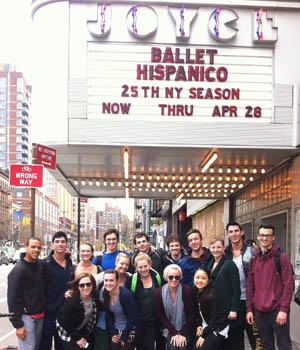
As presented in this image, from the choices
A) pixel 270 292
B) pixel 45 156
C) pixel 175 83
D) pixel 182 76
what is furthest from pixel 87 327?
pixel 182 76

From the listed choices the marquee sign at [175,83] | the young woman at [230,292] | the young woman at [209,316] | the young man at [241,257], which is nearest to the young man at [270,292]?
the young woman at [230,292]

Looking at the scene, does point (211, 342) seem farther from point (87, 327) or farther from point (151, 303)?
point (87, 327)

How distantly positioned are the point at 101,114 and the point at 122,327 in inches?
241

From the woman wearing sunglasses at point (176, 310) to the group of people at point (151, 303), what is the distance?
1cm

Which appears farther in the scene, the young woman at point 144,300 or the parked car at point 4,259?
the parked car at point 4,259

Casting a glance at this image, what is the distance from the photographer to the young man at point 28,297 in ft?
22.3

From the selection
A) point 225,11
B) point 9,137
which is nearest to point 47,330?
point 225,11

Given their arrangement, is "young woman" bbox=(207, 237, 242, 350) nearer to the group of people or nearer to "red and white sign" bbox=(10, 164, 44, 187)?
the group of people

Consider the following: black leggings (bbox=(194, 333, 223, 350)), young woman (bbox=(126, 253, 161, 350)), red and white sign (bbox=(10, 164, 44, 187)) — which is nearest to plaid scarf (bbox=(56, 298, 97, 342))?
young woman (bbox=(126, 253, 161, 350))

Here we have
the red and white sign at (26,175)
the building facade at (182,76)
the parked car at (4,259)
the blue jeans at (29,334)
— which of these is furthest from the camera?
the parked car at (4,259)

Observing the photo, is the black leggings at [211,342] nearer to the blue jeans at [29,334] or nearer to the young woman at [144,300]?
the young woman at [144,300]

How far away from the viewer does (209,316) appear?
680 centimetres

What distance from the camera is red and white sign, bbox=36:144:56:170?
10.7 metres

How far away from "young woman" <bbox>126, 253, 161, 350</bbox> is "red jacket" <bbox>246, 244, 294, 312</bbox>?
1.37 metres
